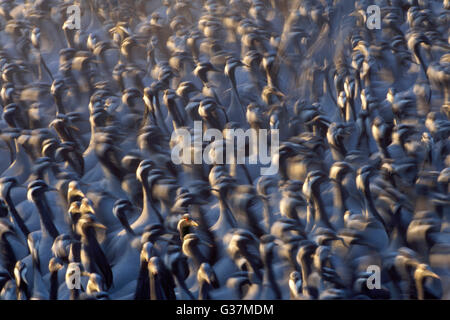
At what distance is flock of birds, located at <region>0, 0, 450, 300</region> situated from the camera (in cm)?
286

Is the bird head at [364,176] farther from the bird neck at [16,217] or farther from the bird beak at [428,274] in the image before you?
the bird neck at [16,217]

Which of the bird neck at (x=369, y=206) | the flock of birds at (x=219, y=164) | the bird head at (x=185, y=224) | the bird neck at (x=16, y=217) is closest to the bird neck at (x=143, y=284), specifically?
the flock of birds at (x=219, y=164)

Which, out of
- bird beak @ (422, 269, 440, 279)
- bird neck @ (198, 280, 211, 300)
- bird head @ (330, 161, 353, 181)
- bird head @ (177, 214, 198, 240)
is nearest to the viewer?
bird beak @ (422, 269, 440, 279)

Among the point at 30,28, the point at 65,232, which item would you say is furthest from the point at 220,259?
the point at 30,28

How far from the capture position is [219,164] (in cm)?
317

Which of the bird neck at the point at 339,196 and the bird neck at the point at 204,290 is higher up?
the bird neck at the point at 339,196

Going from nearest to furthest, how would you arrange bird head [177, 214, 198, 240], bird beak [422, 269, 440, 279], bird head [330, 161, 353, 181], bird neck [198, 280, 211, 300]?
bird beak [422, 269, 440, 279] → bird neck [198, 280, 211, 300] → bird head [177, 214, 198, 240] → bird head [330, 161, 353, 181]

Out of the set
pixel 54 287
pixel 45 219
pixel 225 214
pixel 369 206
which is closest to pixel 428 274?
pixel 369 206

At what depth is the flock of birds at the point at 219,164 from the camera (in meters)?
2.86

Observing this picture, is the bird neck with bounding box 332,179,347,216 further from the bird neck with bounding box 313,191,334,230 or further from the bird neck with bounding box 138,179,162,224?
the bird neck with bounding box 138,179,162,224

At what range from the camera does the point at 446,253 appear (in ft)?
9.21

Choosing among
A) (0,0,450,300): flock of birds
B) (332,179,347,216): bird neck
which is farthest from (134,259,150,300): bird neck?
(332,179,347,216): bird neck

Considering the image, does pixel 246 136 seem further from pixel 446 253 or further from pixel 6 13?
pixel 6 13

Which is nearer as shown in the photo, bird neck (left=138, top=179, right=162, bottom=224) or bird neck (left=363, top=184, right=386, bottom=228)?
bird neck (left=363, top=184, right=386, bottom=228)
